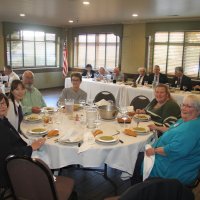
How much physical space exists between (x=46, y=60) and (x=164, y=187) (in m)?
10.3

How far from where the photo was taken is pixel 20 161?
1649 mm

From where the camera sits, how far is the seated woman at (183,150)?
2041mm

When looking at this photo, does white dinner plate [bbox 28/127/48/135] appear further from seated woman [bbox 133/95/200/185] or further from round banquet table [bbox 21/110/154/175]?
seated woman [bbox 133/95/200/185]

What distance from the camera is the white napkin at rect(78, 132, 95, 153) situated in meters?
2.24

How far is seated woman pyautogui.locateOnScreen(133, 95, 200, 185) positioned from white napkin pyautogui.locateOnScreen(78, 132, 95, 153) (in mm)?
521

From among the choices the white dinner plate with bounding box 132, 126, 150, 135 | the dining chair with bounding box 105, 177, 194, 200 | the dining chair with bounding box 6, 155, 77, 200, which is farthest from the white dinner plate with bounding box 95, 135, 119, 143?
the dining chair with bounding box 105, 177, 194, 200

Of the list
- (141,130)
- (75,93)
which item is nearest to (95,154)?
→ (141,130)

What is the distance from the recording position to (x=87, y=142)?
2.35 meters

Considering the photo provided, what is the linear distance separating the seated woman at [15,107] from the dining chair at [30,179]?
1.08 meters

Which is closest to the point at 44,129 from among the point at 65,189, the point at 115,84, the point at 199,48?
the point at 65,189

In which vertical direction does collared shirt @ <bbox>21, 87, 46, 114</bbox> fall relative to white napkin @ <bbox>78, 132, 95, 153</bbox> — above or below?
above

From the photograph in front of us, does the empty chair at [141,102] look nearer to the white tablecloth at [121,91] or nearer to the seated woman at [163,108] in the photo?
the seated woman at [163,108]

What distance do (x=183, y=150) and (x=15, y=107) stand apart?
6.19 feet

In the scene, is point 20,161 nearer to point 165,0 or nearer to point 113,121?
point 113,121
